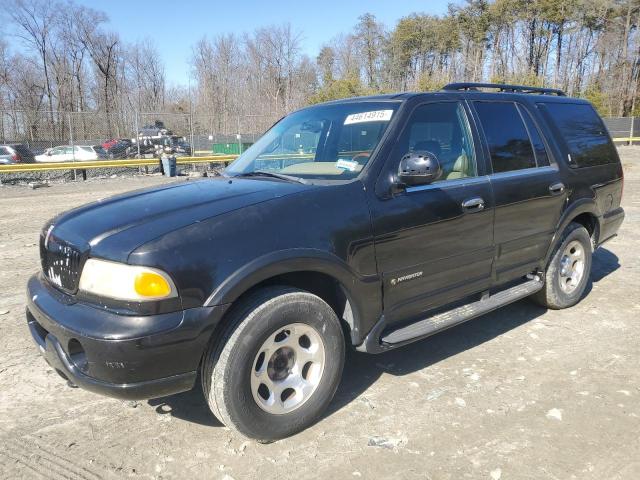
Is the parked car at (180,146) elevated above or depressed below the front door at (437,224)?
above

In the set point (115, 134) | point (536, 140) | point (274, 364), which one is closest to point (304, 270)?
point (274, 364)

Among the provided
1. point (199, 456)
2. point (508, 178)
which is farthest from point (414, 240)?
point (199, 456)

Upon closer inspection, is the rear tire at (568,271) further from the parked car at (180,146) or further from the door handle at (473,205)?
the parked car at (180,146)

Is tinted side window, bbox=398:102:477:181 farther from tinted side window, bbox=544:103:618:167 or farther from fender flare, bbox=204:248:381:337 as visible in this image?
tinted side window, bbox=544:103:618:167

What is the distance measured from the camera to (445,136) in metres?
3.73

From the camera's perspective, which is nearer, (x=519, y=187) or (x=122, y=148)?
(x=519, y=187)

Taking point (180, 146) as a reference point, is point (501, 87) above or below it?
above

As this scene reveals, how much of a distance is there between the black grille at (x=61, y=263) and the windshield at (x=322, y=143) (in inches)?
54.3

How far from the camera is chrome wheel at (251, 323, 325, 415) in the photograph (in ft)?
9.04

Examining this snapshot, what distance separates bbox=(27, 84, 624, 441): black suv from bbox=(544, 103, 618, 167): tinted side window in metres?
0.16

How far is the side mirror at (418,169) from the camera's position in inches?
122

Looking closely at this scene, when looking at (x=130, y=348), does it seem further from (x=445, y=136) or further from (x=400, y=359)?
(x=445, y=136)

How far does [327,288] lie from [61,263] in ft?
4.91

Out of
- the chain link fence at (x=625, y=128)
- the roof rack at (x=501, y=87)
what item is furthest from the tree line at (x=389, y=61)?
the roof rack at (x=501, y=87)
